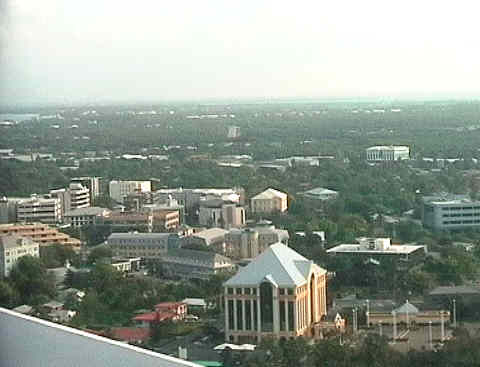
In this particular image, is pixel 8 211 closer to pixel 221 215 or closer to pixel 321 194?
pixel 221 215

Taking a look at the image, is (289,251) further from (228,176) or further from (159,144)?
(159,144)

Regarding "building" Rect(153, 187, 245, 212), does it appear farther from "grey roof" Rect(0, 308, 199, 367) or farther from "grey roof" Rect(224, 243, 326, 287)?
"grey roof" Rect(0, 308, 199, 367)

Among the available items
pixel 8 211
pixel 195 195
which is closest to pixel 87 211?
pixel 8 211

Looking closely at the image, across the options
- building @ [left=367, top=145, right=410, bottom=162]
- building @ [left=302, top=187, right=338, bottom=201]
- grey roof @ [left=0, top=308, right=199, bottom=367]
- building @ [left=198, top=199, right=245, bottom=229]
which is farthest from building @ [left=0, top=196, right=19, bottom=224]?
grey roof @ [left=0, top=308, right=199, bottom=367]

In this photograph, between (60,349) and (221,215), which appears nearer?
(60,349)

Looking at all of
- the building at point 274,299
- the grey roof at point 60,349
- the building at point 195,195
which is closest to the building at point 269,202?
the building at point 195,195

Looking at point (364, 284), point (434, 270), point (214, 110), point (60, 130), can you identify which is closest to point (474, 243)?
point (434, 270)
